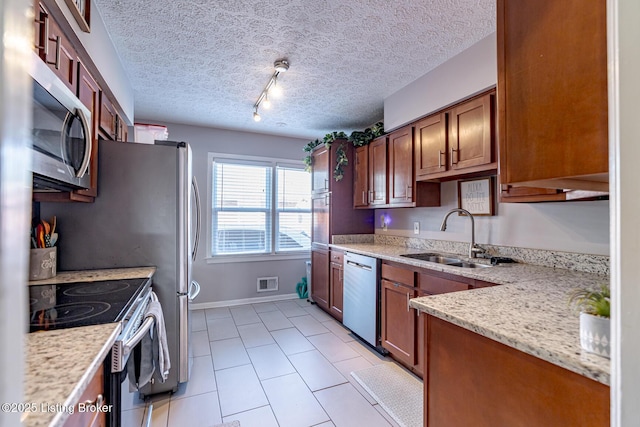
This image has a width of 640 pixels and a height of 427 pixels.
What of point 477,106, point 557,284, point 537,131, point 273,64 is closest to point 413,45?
point 477,106

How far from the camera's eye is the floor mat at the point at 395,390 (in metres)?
1.85

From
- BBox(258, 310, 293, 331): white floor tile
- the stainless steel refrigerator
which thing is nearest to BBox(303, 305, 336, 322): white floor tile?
BBox(258, 310, 293, 331): white floor tile

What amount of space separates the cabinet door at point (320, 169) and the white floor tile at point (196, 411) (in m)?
2.48

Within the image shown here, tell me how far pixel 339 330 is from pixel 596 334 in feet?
8.90

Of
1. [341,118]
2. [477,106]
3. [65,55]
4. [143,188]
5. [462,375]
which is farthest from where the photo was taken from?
[341,118]

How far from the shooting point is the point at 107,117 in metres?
2.15

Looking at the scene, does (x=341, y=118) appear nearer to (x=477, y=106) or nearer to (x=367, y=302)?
(x=477, y=106)

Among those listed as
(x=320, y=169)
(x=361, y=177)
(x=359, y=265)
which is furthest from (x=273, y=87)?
(x=359, y=265)

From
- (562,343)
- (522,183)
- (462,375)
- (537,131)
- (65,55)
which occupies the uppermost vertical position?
(65,55)

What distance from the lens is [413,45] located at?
219cm

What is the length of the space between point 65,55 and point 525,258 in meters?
3.06

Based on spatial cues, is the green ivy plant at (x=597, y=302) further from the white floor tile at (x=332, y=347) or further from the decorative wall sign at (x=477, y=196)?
the white floor tile at (x=332, y=347)

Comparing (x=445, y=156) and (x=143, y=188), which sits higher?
(x=445, y=156)

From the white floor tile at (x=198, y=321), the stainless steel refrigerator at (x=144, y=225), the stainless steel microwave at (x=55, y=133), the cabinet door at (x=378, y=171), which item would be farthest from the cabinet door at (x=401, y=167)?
the white floor tile at (x=198, y=321)
